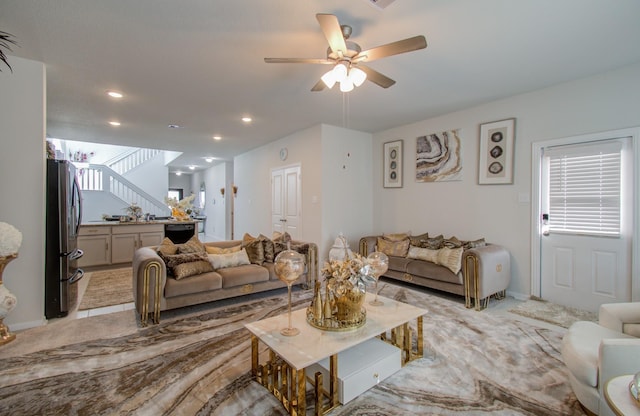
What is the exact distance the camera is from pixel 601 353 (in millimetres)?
1603

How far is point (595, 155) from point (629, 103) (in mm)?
576

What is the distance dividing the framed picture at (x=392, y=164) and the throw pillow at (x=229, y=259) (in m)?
3.00

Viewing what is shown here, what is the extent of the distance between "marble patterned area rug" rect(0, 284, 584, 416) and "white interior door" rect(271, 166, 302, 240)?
273cm

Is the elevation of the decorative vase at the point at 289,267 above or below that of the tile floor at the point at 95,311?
above

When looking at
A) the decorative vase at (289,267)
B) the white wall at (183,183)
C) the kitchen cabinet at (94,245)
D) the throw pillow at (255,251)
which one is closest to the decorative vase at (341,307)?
the decorative vase at (289,267)

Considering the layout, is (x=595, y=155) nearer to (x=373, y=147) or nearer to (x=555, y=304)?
(x=555, y=304)

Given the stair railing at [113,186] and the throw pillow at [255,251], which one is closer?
the throw pillow at [255,251]

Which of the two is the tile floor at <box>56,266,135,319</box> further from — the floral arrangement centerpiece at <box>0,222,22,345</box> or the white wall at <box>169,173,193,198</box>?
the white wall at <box>169,173,193,198</box>

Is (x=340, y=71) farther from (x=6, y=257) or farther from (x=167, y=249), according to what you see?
(x=6, y=257)

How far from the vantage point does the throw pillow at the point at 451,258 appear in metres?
3.70

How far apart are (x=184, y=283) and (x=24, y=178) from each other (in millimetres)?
1903

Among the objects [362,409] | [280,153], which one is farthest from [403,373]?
[280,153]

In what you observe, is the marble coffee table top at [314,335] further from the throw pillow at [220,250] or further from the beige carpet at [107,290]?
the beige carpet at [107,290]

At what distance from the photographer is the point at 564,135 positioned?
3523 millimetres
